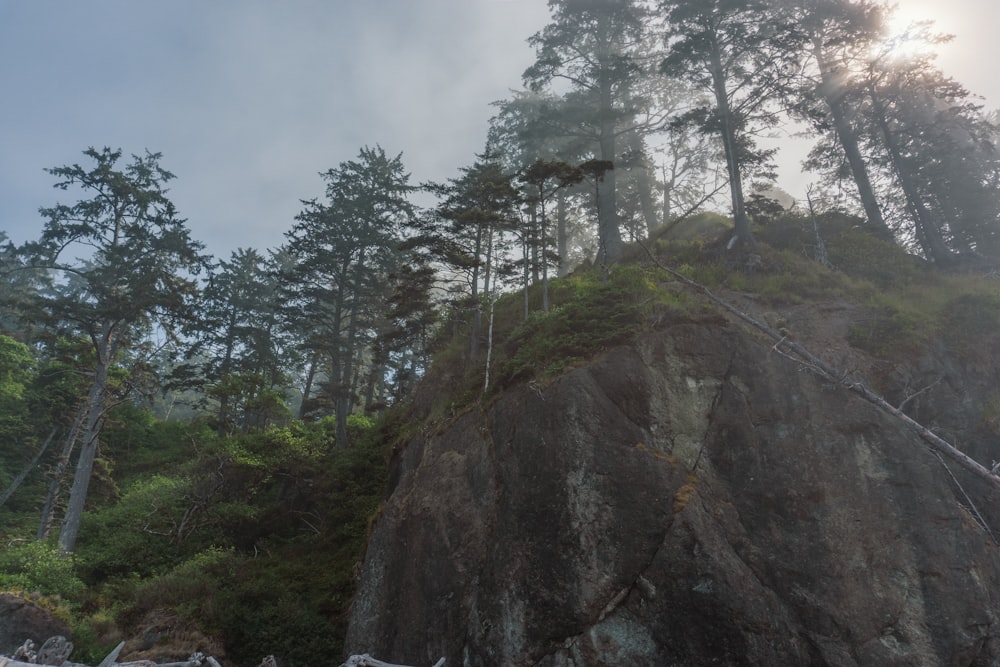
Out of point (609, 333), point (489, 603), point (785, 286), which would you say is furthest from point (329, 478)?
point (785, 286)

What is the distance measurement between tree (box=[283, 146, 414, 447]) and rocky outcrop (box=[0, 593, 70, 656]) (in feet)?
37.3

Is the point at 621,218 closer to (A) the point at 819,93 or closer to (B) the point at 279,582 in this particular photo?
(A) the point at 819,93

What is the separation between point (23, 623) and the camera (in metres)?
10.6

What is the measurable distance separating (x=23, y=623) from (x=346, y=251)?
55.3 feet

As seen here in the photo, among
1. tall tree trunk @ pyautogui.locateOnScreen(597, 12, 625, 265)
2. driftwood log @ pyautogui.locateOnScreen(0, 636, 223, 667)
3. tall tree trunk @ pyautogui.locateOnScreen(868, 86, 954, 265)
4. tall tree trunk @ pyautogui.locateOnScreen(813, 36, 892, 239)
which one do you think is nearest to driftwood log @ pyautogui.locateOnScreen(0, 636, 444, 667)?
driftwood log @ pyautogui.locateOnScreen(0, 636, 223, 667)

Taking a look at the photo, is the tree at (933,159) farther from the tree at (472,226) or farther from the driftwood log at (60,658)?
the driftwood log at (60,658)

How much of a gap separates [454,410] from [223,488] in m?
9.12

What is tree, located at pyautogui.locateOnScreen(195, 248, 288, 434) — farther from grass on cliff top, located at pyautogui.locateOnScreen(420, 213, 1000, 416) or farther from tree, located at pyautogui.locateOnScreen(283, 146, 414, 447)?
grass on cliff top, located at pyautogui.locateOnScreen(420, 213, 1000, 416)

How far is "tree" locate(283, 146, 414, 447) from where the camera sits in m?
22.7

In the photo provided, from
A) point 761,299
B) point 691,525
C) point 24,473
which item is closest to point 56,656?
point 691,525

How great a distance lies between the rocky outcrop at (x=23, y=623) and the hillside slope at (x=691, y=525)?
6474mm

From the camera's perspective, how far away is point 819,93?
24625 mm

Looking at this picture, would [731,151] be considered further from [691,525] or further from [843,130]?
[691,525]

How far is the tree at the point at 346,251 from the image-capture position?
22.7 meters
